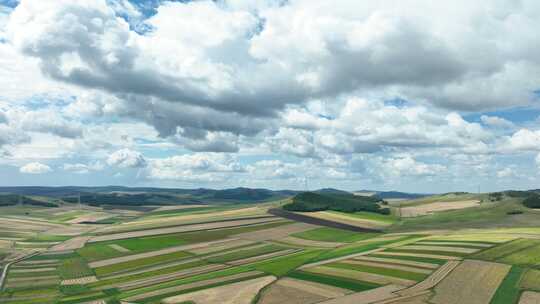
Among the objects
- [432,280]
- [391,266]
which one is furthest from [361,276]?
[432,280]

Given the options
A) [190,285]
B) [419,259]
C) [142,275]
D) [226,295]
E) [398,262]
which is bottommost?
[142,275]

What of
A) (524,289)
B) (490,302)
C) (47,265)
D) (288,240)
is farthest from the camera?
(288,240)

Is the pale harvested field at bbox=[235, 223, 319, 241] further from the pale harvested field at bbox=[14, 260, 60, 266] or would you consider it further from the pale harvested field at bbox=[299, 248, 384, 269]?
the pale harvested field at bbox=[14, 260, 60, 266]

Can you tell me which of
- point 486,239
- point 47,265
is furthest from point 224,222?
point 486,239

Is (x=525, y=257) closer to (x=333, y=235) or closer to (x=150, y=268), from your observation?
(x=333, y=235)

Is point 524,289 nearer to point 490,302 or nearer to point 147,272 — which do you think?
point 490,302

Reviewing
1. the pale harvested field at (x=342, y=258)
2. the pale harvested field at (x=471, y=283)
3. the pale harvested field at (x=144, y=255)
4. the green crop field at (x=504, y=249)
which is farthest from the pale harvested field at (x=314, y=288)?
the pale harvested field at (x=144, y=255)
